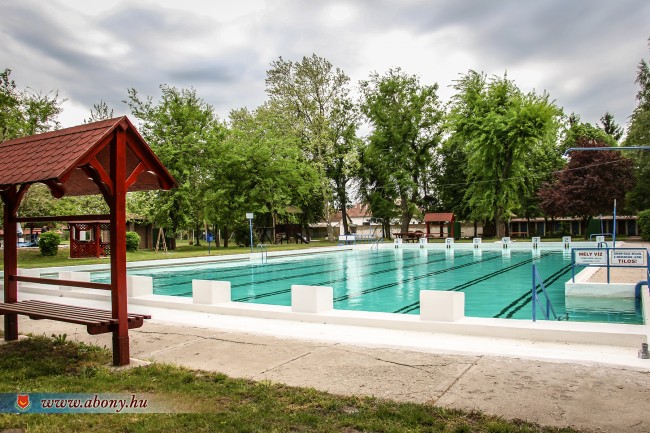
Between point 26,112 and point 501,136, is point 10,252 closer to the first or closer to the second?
point 26,112

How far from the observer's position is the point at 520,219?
5488cm

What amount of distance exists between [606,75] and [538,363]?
48.0ft

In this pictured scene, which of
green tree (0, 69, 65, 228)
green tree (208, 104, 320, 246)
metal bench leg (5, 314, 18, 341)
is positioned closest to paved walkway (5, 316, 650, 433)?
metal bench leg (5, 314, 18, 341)

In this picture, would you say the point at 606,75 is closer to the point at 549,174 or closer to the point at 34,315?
the point at 34,315

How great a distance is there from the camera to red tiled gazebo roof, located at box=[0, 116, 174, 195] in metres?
4.87

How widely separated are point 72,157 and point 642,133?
39.0m

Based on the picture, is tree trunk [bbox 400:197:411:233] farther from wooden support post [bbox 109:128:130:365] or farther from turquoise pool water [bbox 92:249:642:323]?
wooden support post [bbox 109:128:130:365]

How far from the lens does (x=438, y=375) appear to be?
183 inches

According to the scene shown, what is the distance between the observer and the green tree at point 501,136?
1364 inches

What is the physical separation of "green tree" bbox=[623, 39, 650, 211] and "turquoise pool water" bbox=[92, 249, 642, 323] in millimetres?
18284

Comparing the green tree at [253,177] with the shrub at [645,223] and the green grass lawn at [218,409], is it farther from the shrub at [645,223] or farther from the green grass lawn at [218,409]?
the green grass lawn at [218,409]

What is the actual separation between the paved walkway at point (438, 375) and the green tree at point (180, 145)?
1020 inches

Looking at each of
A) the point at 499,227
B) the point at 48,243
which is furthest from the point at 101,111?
the point at 499,227

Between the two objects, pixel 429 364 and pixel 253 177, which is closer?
pixel 429 364
